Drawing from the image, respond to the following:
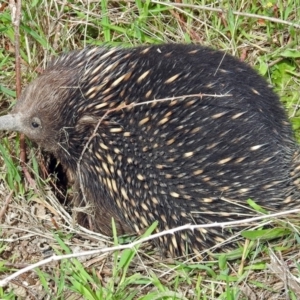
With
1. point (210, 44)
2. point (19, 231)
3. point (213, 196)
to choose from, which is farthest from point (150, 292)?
point (210, 44)

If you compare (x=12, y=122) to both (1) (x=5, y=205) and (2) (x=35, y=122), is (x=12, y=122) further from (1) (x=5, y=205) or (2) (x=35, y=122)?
(1) (x=5, y=205)

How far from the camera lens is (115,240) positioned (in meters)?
2.33

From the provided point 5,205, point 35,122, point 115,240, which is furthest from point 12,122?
point 115,240

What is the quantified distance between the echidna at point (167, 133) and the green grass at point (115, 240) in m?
0.14

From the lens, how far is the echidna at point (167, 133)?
88.6 inches

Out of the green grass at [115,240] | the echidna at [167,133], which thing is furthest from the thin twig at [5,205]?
the echidna at [167,133]

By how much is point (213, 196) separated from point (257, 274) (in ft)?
1.13

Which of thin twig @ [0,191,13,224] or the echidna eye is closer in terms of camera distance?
the echidna eye

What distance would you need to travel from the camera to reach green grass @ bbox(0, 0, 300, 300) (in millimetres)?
2303

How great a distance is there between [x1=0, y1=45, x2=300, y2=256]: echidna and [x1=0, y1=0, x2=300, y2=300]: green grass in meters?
0.14

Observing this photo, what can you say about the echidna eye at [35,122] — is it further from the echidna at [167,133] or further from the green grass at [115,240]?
the green grass at [115,240]

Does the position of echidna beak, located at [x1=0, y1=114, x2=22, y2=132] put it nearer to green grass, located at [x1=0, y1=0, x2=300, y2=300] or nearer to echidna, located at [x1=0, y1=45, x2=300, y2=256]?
echidna, located at [x1=0, y1=45, x2=300, y2=256]

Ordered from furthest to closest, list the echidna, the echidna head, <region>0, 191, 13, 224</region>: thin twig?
<region>0, 191, 13, 224</region>: thin twig → the echidna head → the echidna

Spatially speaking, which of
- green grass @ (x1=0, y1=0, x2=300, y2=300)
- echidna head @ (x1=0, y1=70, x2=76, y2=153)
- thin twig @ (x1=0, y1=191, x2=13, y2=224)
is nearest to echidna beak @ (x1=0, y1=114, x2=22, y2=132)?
echidna head @ (x1=0, y1=70, x2=76, y2=153)
